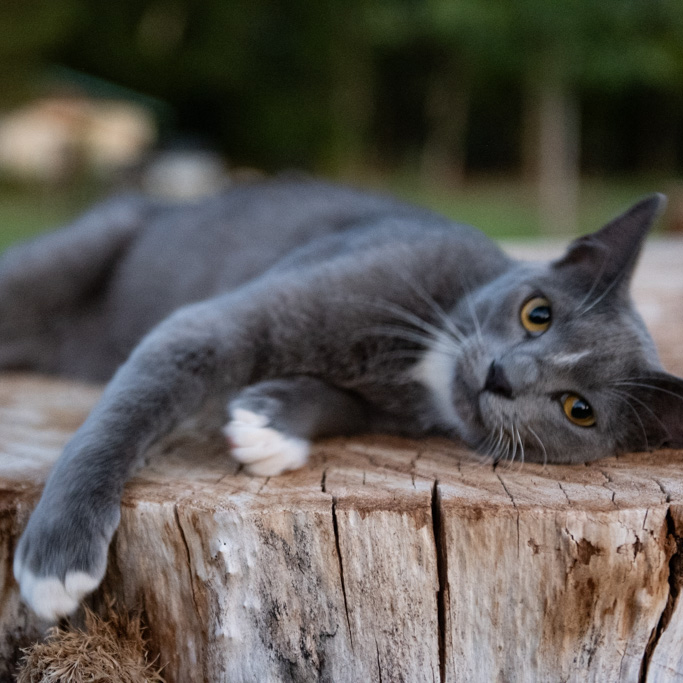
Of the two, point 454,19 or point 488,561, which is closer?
point 488,561

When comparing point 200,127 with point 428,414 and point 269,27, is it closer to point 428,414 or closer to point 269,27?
point 269,27

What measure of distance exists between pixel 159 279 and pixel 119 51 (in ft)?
33.2

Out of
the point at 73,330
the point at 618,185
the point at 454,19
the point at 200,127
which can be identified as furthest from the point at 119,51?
the point at 73,330

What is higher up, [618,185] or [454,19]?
[454,19]

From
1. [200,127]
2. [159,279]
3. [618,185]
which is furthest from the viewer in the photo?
[200,127]

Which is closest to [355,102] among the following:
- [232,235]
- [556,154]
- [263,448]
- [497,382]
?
[556,154]

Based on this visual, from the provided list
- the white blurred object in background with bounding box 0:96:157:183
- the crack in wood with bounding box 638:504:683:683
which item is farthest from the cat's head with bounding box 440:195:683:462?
the white blurred object in background with bounding box 0:96:157:183

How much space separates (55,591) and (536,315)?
86 cm

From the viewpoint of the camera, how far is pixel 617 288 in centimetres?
129

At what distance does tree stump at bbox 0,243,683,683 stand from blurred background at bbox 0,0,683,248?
5656 mm

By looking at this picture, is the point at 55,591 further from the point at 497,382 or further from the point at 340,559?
the point at 497,382

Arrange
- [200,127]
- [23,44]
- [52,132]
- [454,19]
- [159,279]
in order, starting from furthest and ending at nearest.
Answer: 1. [200,127]
2. [52,132]
3. [23,44]
4. [454,19]
5. [159,279]

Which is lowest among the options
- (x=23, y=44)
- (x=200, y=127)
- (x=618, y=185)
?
(x=618, y=185)

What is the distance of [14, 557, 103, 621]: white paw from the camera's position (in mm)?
953
